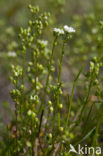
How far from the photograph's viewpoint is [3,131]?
71.8 inches

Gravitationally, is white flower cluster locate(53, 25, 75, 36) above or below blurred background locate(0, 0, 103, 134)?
below

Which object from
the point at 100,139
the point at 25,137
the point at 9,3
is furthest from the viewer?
the point at 9,3

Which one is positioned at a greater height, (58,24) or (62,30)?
(58,24)

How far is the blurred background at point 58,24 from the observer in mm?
2463

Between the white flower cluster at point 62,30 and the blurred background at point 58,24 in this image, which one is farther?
the blurred background at point 58,24

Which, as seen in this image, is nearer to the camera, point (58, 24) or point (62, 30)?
point (62, 30)

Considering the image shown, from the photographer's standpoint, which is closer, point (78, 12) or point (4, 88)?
point (4, 88)

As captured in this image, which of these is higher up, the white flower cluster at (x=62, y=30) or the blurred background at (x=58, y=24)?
the blurred background at (x=58, y=24)

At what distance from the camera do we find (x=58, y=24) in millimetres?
2928

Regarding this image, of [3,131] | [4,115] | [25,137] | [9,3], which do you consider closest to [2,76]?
[4,115]

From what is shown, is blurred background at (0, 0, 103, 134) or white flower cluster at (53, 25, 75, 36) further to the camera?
blurred background at (0, 0, 103, 134)

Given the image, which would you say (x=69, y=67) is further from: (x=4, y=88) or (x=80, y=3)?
(x=80, y=3)

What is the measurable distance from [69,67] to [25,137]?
142 cm

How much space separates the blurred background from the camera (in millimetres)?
2463
